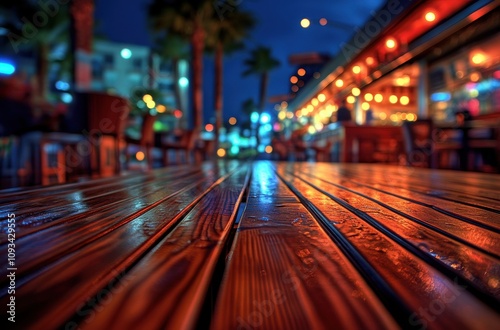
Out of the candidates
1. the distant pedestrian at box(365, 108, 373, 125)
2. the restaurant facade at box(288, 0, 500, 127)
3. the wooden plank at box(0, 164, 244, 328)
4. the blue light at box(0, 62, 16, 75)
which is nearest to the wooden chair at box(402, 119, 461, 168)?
the restaurant facade at box(288, 0, 500, 127)

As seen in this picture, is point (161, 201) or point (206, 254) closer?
point (206, 254)

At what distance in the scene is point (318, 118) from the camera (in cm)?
1723

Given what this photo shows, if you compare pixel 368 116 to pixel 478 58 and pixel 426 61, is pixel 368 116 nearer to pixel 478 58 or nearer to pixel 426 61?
pixel 426 61

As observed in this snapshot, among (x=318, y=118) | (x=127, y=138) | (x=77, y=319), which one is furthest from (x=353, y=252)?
(x=318, y=118)

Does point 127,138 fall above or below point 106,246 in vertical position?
above

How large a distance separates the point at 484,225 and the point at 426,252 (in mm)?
336

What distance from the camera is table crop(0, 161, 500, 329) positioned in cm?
32

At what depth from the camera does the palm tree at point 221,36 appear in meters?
12.8

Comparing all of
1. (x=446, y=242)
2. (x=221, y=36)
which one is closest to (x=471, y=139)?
(x=446, y=242)

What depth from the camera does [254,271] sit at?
449 mm

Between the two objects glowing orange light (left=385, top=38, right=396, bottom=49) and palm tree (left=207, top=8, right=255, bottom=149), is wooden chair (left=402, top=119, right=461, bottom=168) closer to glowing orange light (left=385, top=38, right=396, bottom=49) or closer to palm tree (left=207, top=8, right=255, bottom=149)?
glowing orange light (left=385, top=38, right=396, bottom=49)

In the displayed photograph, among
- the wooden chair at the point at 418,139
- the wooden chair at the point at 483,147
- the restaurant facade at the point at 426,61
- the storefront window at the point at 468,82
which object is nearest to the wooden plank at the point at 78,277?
the wooden chair at the point at 418,139

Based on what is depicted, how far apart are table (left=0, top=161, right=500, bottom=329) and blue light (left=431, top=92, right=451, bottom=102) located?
35.9ft

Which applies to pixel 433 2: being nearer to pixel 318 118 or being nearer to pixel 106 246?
pixel 106 246
